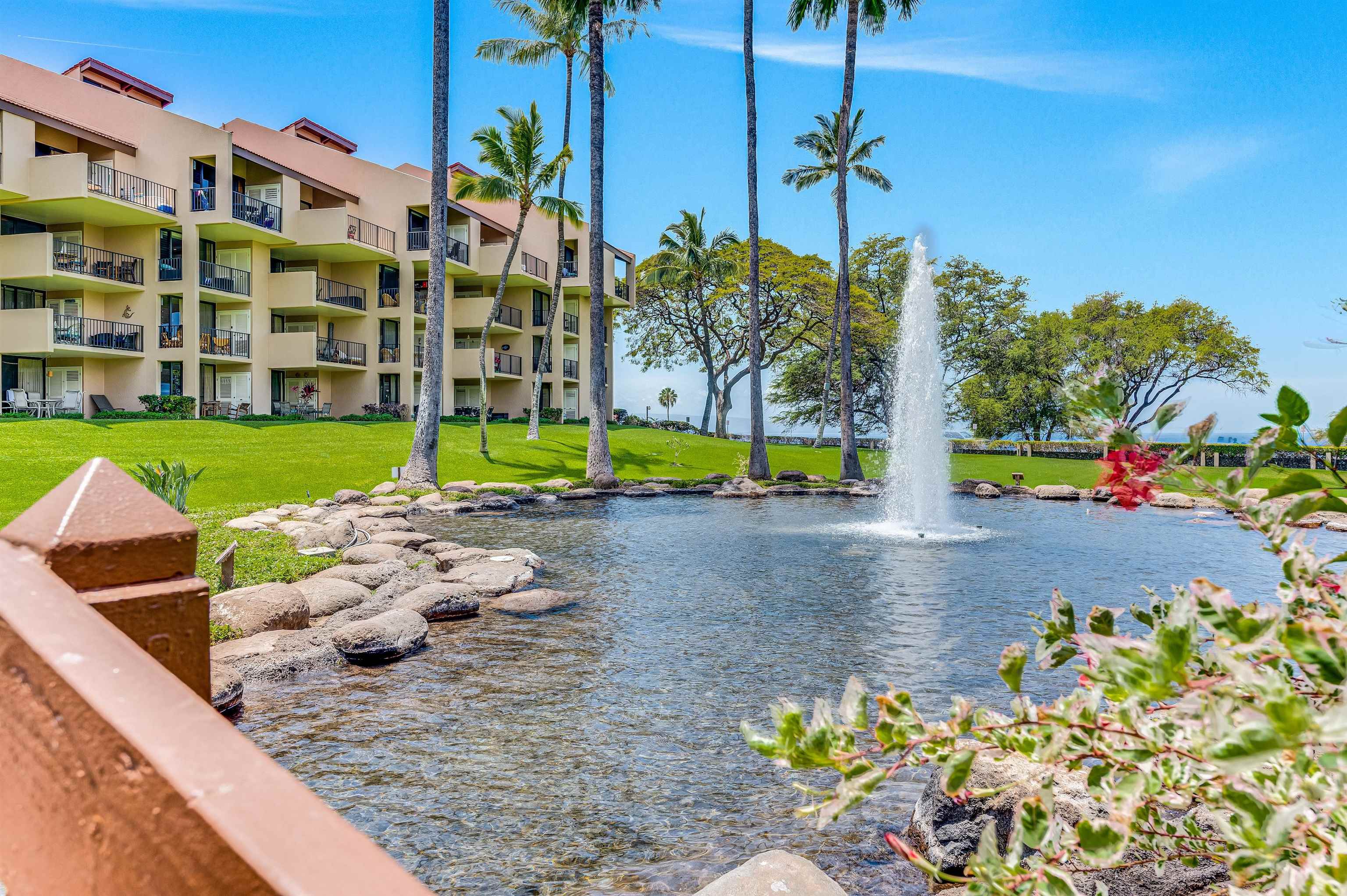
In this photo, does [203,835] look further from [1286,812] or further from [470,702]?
[470,702]

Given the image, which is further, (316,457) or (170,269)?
(170,269)

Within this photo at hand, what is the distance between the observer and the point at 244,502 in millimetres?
18953

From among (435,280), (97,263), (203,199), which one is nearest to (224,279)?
(203,199)

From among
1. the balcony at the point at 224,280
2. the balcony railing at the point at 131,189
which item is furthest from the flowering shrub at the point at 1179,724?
the balcony at the point at 224,280

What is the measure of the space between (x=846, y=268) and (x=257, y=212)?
23568mm

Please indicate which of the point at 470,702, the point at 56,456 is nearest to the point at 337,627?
the point at 470,702

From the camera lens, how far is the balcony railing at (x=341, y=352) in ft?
114

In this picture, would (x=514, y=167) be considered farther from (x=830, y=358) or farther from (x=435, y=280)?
Result: (x=830, y=358)

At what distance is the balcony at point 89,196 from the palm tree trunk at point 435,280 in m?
13.7

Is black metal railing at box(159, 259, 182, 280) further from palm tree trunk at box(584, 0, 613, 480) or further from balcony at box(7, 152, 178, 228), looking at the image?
palm tree trunk at box(584, 0, 613, 480)

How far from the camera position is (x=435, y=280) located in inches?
849

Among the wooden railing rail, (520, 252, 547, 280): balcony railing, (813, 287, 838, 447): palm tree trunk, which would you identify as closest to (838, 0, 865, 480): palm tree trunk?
(813, 287, 838, 447): palm tree trunk

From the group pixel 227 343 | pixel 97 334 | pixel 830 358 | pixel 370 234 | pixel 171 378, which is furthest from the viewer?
pixel 830 358

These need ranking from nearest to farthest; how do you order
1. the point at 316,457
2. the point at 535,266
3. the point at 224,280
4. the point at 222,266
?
the point at 316,457
the point at 224,280
the point at 222,266
the point at 535,266
